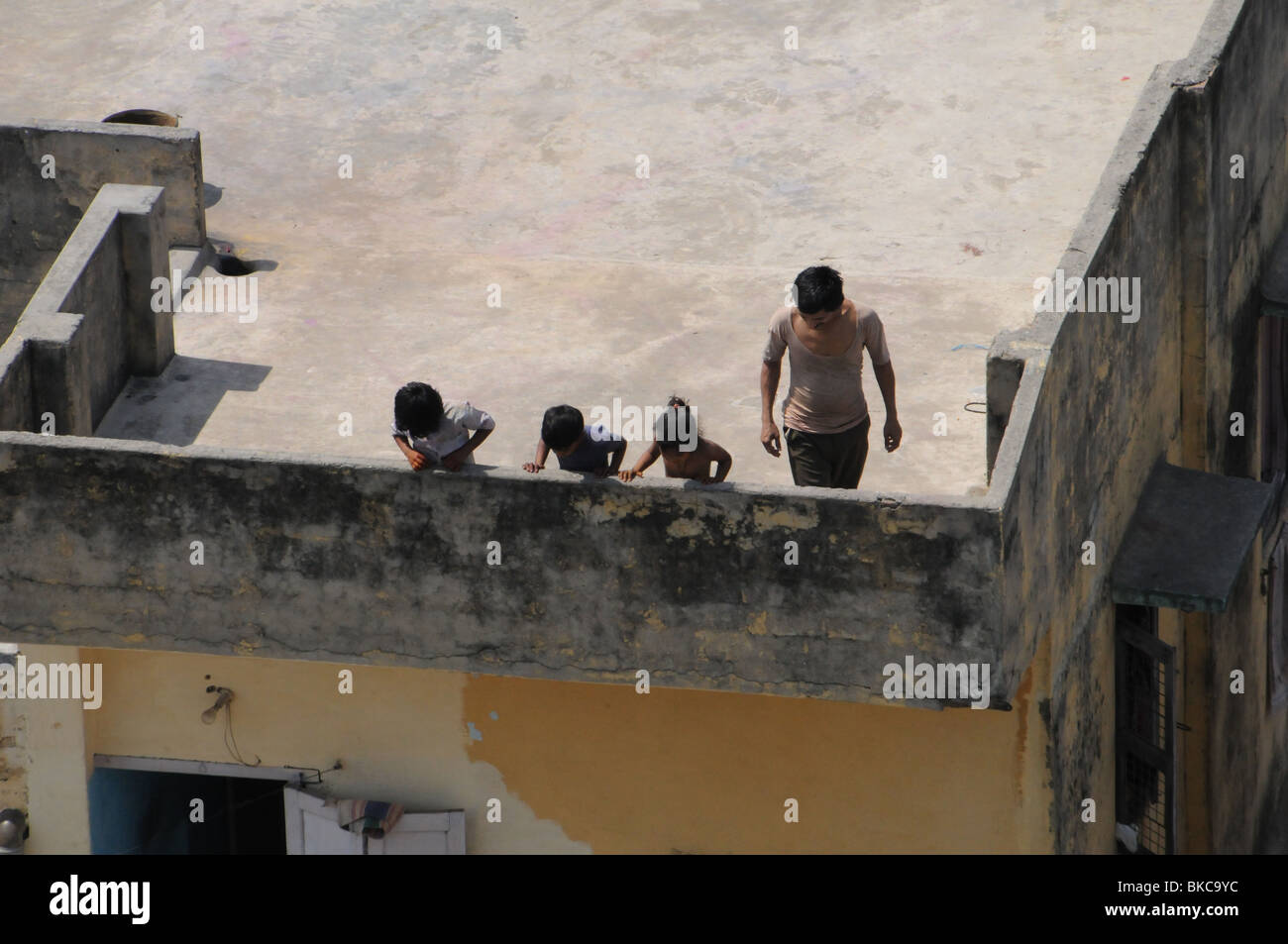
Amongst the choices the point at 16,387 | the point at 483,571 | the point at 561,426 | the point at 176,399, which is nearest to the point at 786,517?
the point at 561,426

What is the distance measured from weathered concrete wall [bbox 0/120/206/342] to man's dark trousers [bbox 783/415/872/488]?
178 inches

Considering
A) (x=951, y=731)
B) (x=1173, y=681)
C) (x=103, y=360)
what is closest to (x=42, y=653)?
(x=103, y=360)

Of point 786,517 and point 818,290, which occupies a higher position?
point 818,290

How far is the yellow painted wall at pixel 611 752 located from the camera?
1179 cm

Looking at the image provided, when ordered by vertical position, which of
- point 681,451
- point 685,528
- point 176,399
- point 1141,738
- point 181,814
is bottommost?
point 181,814

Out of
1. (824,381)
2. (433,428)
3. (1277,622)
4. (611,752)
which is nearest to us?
(433,428)

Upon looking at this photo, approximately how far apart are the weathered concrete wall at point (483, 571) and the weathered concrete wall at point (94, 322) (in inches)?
37.4

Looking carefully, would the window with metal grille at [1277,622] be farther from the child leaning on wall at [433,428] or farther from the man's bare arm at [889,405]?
the child leaning on wall at [433,428]

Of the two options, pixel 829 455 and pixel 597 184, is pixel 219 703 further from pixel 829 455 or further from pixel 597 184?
pixel 597 184

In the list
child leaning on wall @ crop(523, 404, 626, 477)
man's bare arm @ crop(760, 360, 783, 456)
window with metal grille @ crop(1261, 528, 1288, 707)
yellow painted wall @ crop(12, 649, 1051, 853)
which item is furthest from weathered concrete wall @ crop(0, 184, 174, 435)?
window with metal grille @ crop(1261, 528, 1288, 707)

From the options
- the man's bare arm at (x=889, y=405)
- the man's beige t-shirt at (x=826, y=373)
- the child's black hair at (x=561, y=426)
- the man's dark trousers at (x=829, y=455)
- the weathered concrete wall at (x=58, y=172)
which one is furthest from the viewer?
the weathered concrete wall at (x=58, y=172)

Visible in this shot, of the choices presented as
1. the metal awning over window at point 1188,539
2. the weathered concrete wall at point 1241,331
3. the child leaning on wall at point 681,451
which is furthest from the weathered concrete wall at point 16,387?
the weathered concrete wall at point 1241,331

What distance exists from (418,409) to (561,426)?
0.64m

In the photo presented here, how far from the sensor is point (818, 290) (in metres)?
10.7
